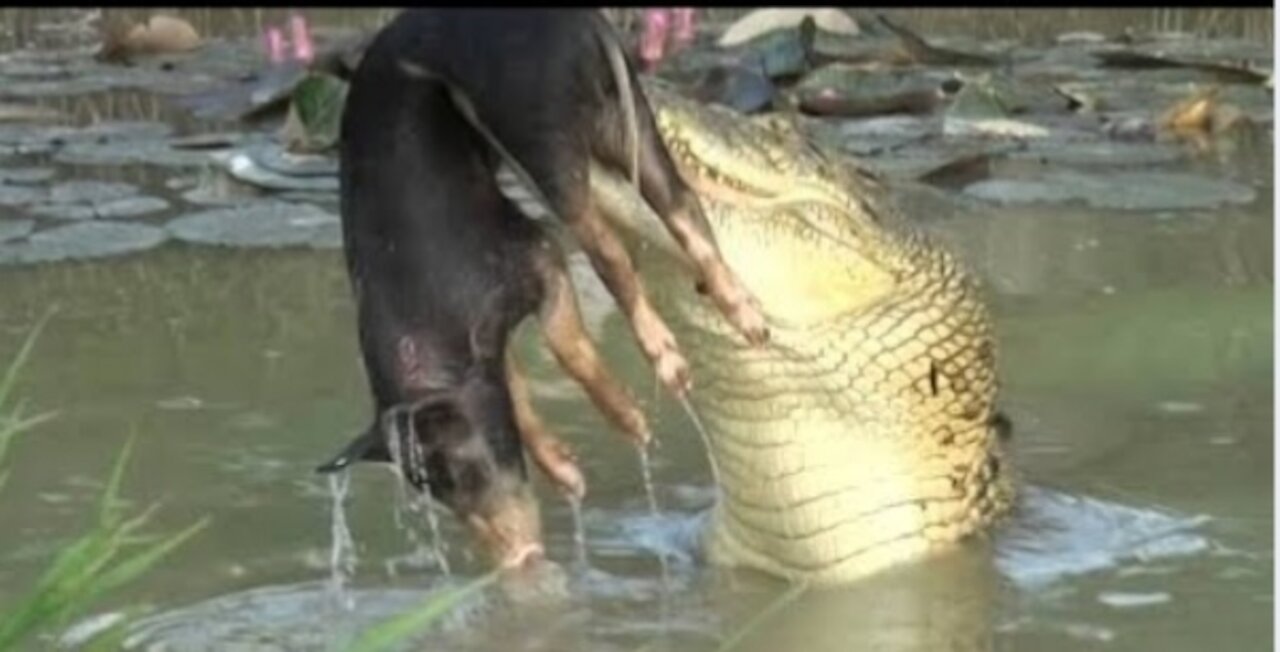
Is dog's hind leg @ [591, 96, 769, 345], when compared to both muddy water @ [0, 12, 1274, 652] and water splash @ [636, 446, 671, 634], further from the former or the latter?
muddy water @ [0, 12, 1274, 652]

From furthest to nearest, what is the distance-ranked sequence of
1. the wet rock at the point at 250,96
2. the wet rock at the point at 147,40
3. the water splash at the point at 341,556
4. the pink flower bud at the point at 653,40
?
the wet rock at the point at 147,40 → the pink flower bud at the point at 653,40 → the wet rock at the point at 250,96 → the water splash at the point at 341,556

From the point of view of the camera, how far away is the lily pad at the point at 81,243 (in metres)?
6.47

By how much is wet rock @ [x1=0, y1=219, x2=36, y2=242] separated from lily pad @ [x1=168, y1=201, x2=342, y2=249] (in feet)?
0.93

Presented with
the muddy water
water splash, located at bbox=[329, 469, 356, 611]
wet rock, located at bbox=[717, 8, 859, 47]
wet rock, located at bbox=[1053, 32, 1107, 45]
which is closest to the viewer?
the muddy water

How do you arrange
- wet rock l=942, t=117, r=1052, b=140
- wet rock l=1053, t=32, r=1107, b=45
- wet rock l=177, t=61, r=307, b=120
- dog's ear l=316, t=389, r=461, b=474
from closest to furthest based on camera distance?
dog's ear l=316, t=389, r=461, b=474, wet rock l=942, t=117, r=1052, b=140, wet rock l=177, t=61, r=307, b=120, wet rock l=1053, t=32, r=1107, b=45

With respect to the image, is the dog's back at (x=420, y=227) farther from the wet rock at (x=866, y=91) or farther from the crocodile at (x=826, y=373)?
the wet rock at (x=866, y=91)

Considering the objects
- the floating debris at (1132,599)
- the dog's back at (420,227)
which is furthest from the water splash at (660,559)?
the floating debris at (1132,599)

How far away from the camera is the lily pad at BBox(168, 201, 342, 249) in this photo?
21.7 ft

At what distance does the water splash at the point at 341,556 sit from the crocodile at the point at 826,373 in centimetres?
46

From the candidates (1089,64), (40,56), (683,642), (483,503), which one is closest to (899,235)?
(683,642)

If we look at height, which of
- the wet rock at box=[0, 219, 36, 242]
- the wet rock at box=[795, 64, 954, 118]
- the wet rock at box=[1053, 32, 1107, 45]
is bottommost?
the wet rock at box=[1053, 32, 1107, 45]

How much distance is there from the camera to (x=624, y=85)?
3.05 m

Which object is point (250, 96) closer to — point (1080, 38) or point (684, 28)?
point (684, 28)

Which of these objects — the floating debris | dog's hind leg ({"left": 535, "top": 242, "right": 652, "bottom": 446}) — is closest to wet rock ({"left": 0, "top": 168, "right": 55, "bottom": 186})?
the floating debris
